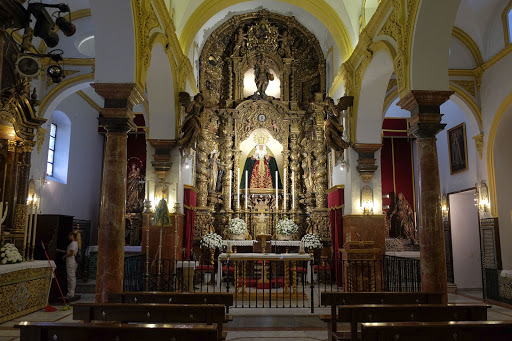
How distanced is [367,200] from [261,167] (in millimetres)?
5024

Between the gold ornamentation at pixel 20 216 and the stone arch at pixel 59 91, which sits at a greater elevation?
the stone arch at pixel 59 91

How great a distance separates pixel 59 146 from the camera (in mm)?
15867

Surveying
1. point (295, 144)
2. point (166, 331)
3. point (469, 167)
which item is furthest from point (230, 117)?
point (166, 331)

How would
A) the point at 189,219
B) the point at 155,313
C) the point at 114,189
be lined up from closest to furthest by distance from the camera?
1. the point at 155,313
2. the point at 114,189
3. the point at 189,219

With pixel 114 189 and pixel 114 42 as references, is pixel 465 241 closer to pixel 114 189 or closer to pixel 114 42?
pixel 114 189

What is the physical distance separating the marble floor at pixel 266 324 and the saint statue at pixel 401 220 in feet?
22.4

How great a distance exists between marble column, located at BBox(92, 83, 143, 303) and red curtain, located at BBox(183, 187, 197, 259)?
518 centimetres

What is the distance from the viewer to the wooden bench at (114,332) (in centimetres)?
355

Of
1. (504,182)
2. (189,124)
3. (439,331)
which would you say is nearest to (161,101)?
(189,124)

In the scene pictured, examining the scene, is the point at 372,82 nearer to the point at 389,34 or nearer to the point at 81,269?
the point at 389,34

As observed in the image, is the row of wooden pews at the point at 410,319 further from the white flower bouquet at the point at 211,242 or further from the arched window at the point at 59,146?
the arched window at the point at 59,146

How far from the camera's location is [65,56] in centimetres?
1322

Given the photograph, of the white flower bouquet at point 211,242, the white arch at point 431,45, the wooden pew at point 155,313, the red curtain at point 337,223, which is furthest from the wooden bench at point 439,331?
the white flower bouquet at point 211,242

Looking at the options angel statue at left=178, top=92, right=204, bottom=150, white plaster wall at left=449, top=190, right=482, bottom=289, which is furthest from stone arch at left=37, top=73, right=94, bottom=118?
white plaster wall at left=449, top=190, right=482, bottom=289
